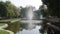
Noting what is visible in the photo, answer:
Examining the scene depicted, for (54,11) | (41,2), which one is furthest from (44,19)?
(54,11)

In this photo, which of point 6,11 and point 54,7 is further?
point 6,11

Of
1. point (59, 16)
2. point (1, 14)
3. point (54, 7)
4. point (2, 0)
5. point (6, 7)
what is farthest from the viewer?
point (2, 0)

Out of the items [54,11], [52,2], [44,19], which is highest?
[52,2]

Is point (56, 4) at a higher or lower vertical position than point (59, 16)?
higher

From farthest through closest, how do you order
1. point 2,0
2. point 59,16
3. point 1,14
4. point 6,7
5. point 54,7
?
1. point 2,0
2. point 6,7
3. point 1,14
4. point 54,7
5. point 59,16

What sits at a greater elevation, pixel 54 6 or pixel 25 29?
pixel 54 6

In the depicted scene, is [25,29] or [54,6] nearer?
[25,29]

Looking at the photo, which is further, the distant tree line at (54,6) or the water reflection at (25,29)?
the distant tree line at (54,6)

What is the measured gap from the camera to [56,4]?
1096 centimetres

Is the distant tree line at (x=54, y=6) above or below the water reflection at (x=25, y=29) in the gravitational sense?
above

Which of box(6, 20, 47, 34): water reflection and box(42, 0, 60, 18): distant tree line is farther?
box(42, 0, 60, 18): distant tree line

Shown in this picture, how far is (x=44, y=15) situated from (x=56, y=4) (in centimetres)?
357

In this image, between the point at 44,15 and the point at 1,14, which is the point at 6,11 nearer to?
the point at 1,14

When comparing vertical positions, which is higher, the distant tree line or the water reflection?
the distant tree line
